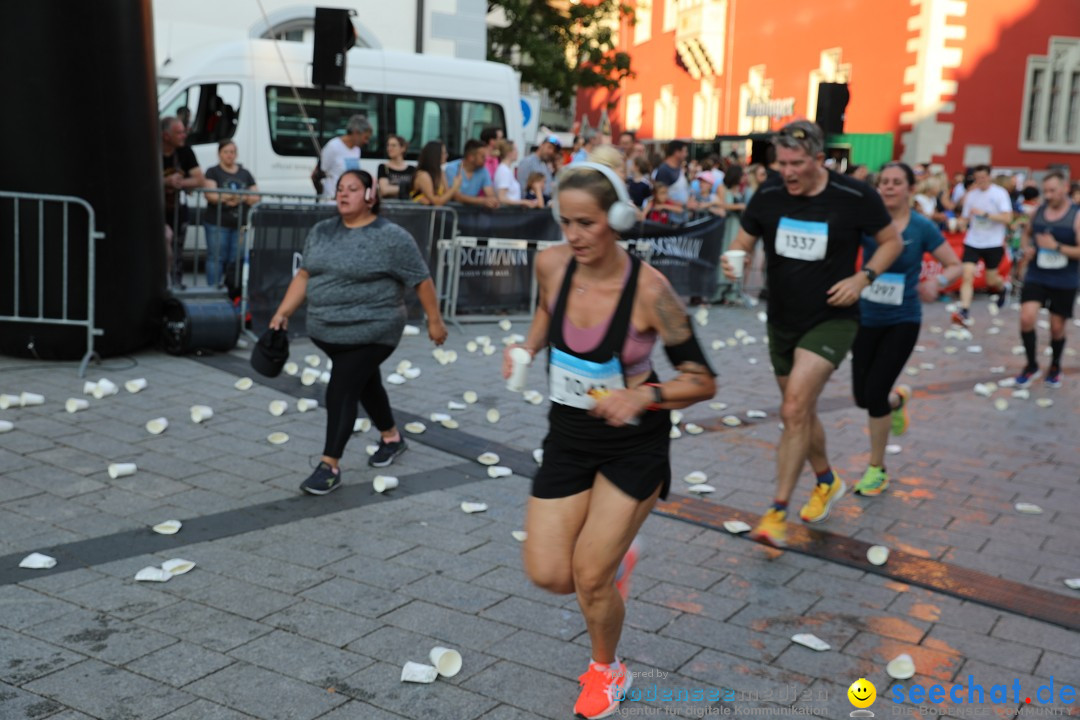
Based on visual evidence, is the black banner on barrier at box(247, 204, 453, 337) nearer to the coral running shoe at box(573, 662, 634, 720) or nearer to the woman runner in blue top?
the woman runner in blue top

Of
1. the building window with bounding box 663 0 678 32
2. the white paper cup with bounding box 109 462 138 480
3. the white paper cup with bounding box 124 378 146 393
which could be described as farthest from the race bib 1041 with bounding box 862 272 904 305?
the building window with bounding box 663 0 678 32

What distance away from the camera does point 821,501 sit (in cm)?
Answer: 588

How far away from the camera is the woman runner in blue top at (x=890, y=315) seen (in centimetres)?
639

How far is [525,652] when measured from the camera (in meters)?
4.02

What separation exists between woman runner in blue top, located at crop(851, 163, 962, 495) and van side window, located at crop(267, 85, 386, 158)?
9625mm

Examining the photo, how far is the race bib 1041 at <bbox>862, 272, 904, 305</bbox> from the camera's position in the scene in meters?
6.33

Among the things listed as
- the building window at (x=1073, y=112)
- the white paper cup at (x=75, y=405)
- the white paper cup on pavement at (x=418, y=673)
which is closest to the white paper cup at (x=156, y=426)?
the white paper cup at (x=75, y=405)

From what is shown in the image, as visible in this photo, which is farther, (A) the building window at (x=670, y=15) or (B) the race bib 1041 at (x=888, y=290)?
(A) the building window at (x=670, y=15)

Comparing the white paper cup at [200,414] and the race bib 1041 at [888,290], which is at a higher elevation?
the race bib 1041 at [888,290]

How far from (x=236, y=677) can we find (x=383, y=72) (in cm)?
1303

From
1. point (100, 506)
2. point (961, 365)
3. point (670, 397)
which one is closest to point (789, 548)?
point (670, 397)

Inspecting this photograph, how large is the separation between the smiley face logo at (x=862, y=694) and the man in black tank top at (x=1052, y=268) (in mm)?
7036

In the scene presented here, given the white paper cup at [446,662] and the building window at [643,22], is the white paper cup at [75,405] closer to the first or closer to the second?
the white paper cup at [446,662]

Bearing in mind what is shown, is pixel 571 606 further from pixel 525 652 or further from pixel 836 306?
pixel 836 306
